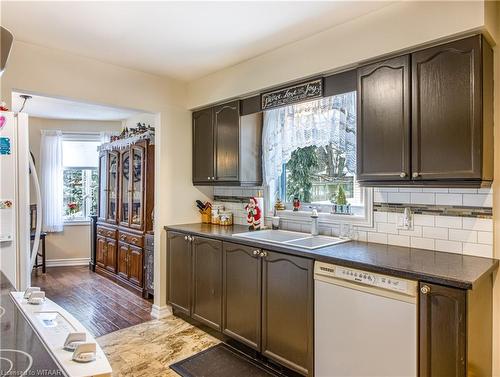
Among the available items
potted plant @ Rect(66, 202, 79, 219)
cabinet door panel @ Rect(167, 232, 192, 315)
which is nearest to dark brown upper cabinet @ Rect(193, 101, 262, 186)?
cabinet door panel @ Rect(167, 232, 192, 315)

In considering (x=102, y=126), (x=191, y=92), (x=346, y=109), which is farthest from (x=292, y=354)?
(x=102, y=126)

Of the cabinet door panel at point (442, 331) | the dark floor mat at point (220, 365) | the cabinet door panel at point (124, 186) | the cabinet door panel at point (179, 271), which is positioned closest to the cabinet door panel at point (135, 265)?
the cabinet door panel at point (124, 186)

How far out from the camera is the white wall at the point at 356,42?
→ 1870 millimetres

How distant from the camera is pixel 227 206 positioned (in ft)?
12.4

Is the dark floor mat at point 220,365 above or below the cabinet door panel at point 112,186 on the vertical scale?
below

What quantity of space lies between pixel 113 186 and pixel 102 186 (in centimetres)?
33

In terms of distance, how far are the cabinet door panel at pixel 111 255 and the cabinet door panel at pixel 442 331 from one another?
417 centimetres

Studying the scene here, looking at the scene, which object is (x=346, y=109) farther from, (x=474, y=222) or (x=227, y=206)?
(x=227, y=206)

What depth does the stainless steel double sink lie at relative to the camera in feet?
8.22

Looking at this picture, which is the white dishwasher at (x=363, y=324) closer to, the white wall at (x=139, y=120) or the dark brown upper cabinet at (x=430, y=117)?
the dark brown upper cabinet at (x=430, y=117)

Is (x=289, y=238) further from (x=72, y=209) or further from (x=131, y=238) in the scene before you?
(x=72, y=209)

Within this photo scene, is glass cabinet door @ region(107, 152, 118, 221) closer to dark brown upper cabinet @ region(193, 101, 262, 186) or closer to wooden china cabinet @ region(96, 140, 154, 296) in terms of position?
wooden china cabinet @ region(96, 140, 154, 296)

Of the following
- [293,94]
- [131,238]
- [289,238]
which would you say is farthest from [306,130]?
[131,238]

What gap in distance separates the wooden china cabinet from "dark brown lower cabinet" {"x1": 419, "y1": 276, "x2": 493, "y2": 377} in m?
3.12
